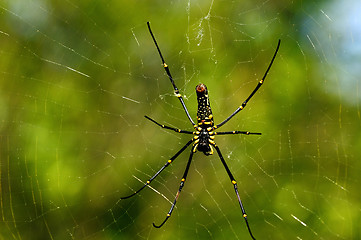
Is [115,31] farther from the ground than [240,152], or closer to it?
farther from the ground

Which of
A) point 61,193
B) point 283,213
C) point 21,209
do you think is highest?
point 283,213

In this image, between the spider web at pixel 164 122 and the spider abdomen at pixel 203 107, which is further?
the spider web at pixel 164 122

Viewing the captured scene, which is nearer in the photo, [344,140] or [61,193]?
[61,193]

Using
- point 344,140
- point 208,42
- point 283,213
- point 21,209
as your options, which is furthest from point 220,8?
point 21,209

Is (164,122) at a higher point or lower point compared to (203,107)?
lower

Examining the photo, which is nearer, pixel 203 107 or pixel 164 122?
pixel 203 107

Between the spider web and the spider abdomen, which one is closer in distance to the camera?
the spider abdomen

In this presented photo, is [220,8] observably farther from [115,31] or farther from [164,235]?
[164,235]
